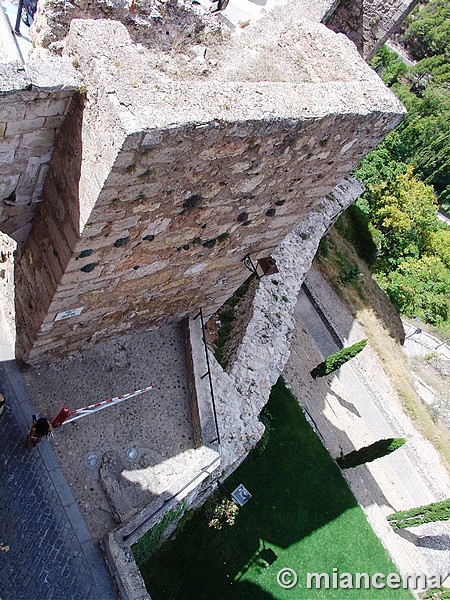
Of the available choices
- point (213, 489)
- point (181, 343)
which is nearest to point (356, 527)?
point (213, 489)

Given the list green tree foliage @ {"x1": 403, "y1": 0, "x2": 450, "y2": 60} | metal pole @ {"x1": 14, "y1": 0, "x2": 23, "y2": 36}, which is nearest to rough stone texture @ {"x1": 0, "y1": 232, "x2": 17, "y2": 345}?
metal pole @ {"x1": 14, "y1": 0, "x2": 23, "y2": 36}

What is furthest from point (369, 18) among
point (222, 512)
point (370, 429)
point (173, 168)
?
point (222, 512)

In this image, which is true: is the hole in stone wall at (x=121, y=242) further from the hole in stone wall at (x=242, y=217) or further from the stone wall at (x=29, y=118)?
the hole in stone wall at (x=242, y=217)

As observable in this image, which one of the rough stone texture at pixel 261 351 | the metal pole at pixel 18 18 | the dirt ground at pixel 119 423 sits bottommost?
the rough stone texture at pixel 261 351

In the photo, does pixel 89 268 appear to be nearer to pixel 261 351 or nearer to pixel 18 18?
pixel 18 18

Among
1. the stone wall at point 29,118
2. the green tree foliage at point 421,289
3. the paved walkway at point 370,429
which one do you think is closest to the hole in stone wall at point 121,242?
the stone wall at point 29,118

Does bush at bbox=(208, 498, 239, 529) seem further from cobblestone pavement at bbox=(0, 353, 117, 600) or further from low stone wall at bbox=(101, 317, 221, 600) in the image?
cobblestone pavement at bbox=(0, 353, 117, 600)
